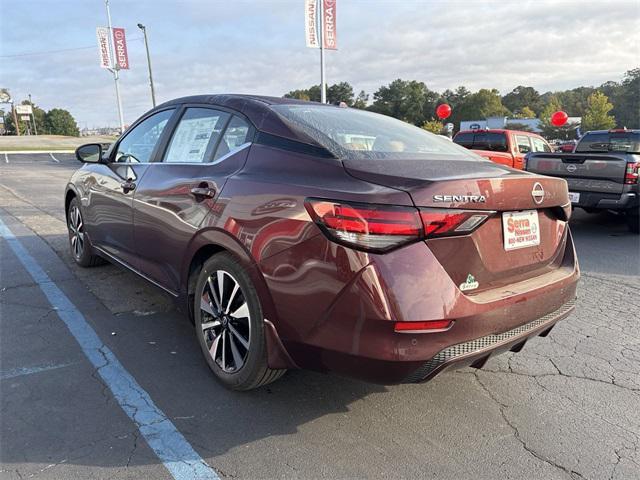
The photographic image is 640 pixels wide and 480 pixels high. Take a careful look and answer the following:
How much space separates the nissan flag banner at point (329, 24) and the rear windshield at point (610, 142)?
13208 millimetres

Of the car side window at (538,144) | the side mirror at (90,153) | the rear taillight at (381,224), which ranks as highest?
the side mirror at (90,153)

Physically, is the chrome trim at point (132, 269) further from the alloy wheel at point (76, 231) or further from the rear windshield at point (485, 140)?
the rear windshield at point (485, 140)

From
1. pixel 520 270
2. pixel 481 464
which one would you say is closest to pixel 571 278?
pixel 520 270

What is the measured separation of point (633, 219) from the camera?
24.2ft

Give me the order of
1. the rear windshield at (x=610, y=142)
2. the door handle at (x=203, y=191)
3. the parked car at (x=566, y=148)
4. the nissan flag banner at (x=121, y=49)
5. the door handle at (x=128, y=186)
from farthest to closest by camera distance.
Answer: the nissan flag banner at (x=121, y=49) → the parked car at (x=566, y=148) → the rear windshield at (x=610, y=142) → the door handle at (x=128, y=186) → the door handle at (x=203, y=191)

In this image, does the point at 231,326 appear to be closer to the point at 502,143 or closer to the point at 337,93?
the point at 502,143

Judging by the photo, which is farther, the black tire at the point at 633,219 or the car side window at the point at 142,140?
the black tire at the point at 633,219

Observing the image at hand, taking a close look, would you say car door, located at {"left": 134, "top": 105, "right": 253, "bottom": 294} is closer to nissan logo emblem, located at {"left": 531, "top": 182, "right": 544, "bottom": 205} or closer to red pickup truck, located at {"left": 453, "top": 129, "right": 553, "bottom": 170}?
nissan logo emblem, located at {"left": 531, "top": 182, "right": 544, "bottom": 205}

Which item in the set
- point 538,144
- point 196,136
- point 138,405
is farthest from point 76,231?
point 538,144

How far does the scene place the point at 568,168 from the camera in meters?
7.31

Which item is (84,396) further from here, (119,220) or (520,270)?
(520,270)

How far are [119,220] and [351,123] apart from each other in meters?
2.13

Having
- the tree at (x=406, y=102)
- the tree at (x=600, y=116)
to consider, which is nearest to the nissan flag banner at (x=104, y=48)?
the tree at (x=600, y=116)

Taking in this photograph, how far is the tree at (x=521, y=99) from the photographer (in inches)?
4852
